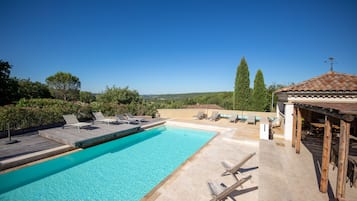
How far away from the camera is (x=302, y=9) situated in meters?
10.1

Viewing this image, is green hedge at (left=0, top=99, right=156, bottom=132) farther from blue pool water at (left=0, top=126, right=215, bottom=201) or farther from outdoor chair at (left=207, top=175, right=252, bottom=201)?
outdoor chair at (left=207, top=175, right=252, bottom=201)

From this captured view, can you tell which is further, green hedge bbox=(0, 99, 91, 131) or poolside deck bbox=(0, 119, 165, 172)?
green hedge bbox=(0, 99, 91, 131)

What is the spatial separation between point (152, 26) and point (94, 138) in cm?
1161

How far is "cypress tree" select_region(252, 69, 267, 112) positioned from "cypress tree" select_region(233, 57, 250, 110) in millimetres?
836

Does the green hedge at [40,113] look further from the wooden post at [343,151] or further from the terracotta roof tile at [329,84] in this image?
the terracotta roof tile at [329,84]

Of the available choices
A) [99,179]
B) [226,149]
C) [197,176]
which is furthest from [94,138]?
[226,149]

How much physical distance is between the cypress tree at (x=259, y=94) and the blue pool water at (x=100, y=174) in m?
12.6

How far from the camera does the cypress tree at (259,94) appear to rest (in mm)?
17781

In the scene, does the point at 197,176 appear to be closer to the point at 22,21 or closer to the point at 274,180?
the point at 274,180

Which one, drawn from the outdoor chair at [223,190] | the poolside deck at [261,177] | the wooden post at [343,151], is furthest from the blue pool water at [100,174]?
the wooden post at [343,151]

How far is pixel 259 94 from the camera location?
703 inches

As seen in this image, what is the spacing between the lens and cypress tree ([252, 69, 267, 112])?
1778 cm

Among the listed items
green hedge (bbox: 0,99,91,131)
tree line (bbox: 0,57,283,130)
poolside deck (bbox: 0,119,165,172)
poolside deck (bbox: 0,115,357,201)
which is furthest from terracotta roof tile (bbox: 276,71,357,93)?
green hedge (bbox: 0,99,91,131)

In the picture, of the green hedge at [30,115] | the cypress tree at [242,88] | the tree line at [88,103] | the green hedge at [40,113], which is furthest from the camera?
the cypress tree at [242,88]
